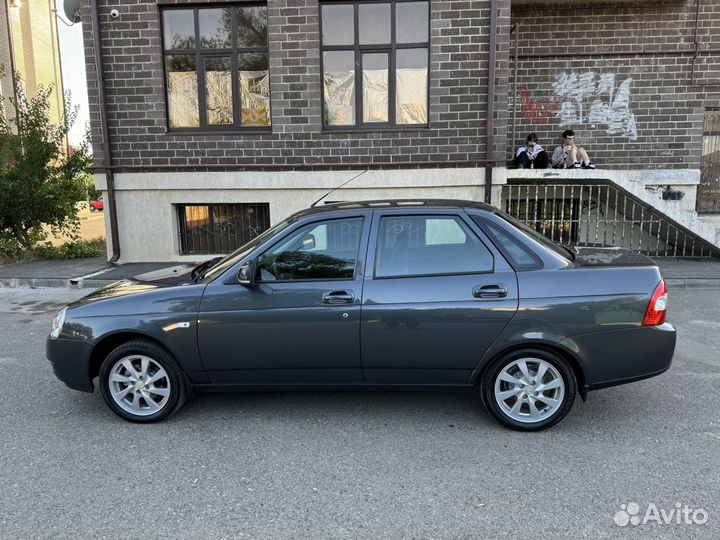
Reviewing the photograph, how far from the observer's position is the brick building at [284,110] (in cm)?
993

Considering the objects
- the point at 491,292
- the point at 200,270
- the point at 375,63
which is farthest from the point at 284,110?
the point at 491,292

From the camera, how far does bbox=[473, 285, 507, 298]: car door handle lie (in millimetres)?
3770

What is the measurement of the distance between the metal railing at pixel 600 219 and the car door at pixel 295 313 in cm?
763

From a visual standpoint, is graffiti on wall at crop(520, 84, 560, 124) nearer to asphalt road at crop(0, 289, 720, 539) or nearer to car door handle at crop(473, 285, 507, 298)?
asphalt road at crop(0, 289, 720, 539)

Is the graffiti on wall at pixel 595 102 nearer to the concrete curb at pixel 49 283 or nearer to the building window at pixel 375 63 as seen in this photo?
the building window at pixel 375 63

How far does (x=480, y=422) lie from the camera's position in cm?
404

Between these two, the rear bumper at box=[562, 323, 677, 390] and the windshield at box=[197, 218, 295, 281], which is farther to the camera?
the windshield at box=[197, 218, 295, 281]

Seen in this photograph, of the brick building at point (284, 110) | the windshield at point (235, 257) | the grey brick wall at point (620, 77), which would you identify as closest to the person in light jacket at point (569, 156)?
the grey brick wall at point (620, 77)

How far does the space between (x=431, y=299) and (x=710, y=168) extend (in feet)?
36.4

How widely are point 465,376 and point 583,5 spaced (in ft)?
34.5

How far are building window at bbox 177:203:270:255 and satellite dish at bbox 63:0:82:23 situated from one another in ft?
14.0

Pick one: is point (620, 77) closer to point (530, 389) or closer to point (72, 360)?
point (530, 389)

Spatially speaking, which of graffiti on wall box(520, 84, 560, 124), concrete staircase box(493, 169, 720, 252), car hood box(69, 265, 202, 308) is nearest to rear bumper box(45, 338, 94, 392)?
car hood box(69, 265, 202, 308)

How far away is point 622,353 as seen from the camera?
3785 mm
